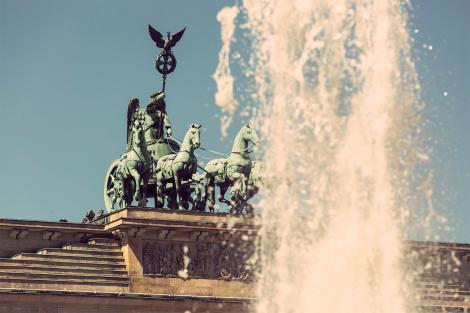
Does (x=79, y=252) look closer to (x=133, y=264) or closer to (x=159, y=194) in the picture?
(x=133, y=264)

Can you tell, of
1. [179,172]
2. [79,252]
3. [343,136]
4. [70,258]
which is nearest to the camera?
[343,136]

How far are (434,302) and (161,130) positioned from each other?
11.6m

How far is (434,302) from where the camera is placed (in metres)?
63.8

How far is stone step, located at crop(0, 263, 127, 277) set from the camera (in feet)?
185

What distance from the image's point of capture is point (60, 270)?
5728 centimetres

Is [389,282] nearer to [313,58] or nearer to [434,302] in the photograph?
[313,58]

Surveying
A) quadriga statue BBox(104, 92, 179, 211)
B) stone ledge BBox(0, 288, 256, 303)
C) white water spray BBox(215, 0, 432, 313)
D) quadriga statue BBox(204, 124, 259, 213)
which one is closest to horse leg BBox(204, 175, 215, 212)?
quadriga statue BBox(204, 124, 259, 213)

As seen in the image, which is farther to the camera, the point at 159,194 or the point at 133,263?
the point at 159,194

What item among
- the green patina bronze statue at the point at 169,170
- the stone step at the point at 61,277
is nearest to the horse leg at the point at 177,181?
the green patina bronze statue at the point at 169,170

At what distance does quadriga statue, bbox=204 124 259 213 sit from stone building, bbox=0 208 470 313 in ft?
3.00

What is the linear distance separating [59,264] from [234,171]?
24.7ft

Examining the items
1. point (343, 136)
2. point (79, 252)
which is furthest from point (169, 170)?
point (343, 136)

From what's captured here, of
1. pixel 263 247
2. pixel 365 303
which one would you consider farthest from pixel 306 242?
pixel 263 247

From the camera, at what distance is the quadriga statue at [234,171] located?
61062 mm
